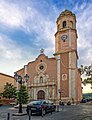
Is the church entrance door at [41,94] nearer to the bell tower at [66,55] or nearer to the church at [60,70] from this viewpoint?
the church at [60,70]

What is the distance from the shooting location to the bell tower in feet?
159

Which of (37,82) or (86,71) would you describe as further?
(37,82)

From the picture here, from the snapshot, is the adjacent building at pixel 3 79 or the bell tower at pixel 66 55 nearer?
the bell tower at pixel 66 55

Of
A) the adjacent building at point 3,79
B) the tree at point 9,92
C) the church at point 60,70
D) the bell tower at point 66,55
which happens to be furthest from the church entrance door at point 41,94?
the adjacent building at point 3,79

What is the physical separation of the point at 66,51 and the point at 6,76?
1825 centimetres

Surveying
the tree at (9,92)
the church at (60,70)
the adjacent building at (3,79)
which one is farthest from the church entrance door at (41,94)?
the adjacent building at (3,79)

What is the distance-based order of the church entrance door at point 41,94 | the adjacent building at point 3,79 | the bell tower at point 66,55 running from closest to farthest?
1. the bell tower at point 66,55
2. the church entrance door at point 41,94
3. the adjacent building at point 3,79

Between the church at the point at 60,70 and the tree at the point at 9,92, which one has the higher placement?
the church at the point at 60,70

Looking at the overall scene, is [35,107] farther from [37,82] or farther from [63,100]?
[37,82]

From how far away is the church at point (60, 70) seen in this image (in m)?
48.7

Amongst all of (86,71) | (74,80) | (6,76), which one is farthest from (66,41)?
(86,71)

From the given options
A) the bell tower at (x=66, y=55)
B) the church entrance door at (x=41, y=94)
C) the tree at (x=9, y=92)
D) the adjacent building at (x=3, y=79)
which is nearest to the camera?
the bell tower at (x=66, y=55)

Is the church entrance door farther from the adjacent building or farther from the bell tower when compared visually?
the adjacent building

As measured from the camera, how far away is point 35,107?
1839 cm
